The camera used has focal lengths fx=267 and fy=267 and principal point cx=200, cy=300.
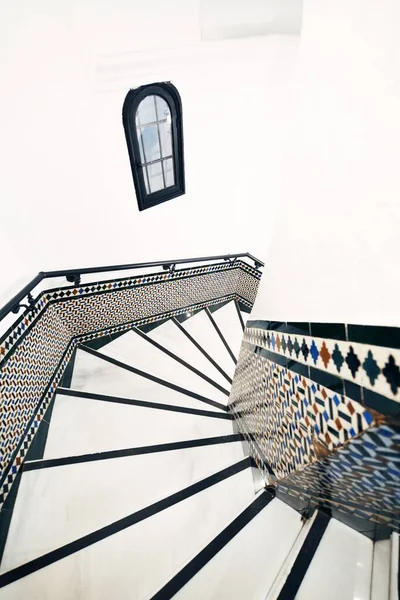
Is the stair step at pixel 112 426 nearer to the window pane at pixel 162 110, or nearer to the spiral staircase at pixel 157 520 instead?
the spiral staircase at pixel 157 520

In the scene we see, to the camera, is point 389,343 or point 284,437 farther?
point 284,437

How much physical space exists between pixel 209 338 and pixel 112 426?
6.50 ft

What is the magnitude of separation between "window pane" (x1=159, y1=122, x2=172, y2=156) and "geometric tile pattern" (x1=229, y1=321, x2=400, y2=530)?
234 cm

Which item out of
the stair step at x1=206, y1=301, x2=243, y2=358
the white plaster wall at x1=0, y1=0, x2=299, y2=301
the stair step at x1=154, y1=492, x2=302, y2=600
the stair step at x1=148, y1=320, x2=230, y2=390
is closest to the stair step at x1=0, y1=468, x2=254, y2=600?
the stair step at x1=154, y1=492, x2=302, y2=600

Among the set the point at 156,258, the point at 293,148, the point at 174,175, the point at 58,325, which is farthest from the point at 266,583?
→ the point at 174,175

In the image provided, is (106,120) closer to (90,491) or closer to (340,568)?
(90,491)

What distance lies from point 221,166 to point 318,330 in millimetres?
2971

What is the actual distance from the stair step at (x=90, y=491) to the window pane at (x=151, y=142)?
8.91ft

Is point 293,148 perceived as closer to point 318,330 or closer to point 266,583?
point 318,330

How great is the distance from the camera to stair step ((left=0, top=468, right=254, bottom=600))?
1.12 meters

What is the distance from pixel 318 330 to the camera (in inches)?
32.6

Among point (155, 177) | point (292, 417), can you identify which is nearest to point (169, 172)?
point (155, 177)

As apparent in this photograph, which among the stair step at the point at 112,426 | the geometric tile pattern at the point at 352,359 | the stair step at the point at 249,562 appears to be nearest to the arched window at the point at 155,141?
the stair step at the point at 112,426

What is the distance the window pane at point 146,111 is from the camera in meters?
2.42
